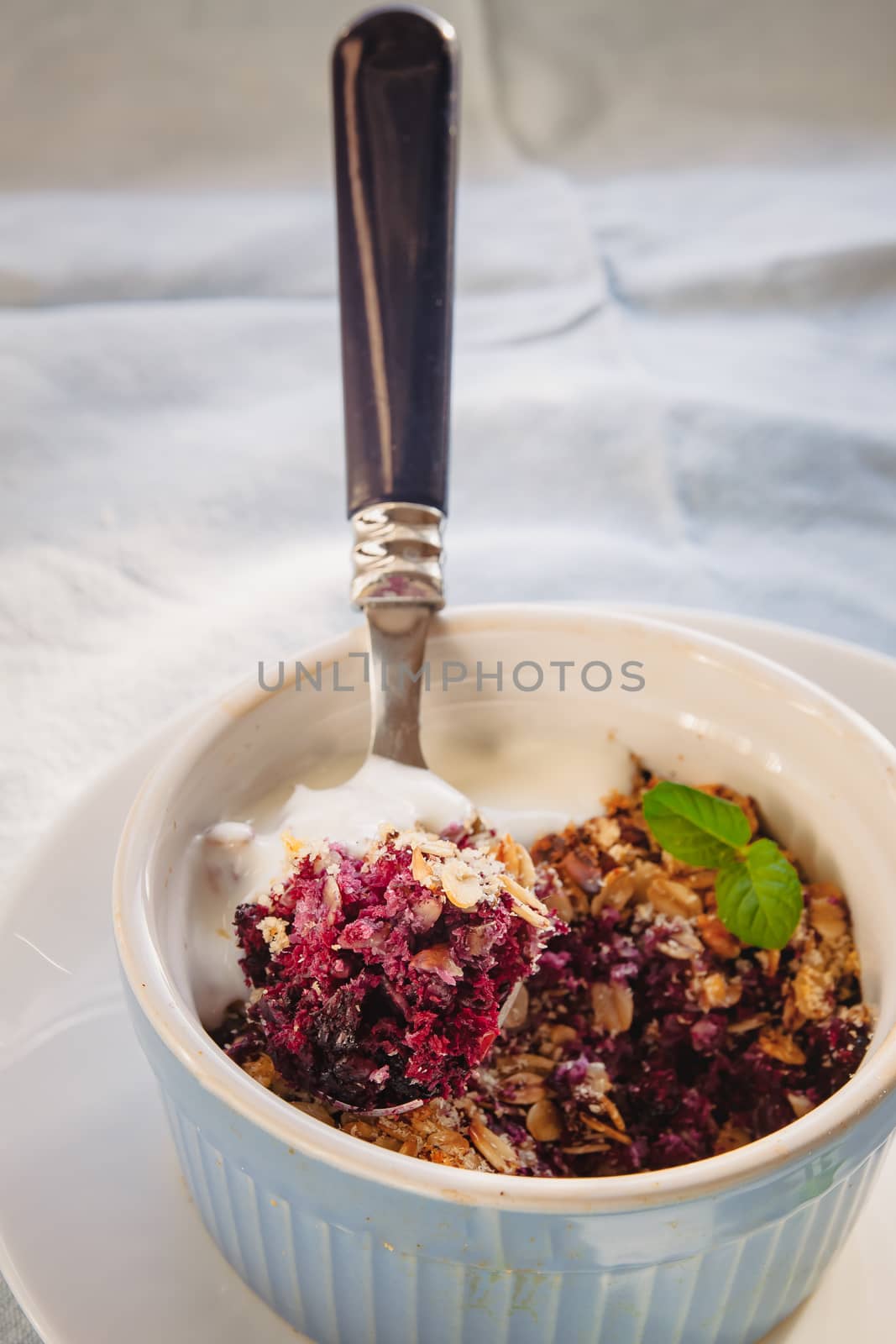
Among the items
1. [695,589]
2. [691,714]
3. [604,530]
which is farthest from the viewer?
[604,530]

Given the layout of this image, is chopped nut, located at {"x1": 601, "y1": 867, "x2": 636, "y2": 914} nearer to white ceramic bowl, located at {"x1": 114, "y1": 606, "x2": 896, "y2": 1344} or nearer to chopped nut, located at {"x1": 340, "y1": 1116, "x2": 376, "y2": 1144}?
white ceramic bowl, located at {"x1": 114, "y1": 606, "x2": 896, "y2": 1344}

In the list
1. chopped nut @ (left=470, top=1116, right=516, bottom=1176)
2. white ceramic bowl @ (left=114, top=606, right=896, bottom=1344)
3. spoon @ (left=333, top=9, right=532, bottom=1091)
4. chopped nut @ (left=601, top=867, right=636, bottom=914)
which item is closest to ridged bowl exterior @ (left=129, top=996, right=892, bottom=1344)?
white ceramic bowl @ (left=114, top=606, right=896, bottom=1344)

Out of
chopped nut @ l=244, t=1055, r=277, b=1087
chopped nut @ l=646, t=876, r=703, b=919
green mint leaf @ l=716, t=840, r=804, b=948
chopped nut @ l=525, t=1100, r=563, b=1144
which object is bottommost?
chopped nut @ l=525, t=1100, r=563, b=1144

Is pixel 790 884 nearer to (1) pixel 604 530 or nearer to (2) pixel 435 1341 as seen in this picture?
(2) pixel 435 1341

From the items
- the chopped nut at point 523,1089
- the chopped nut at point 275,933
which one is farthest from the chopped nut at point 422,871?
the chopped nut at point 523,1089

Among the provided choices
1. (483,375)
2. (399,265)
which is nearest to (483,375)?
(483,375)

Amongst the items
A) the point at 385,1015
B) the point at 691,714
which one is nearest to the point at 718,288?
the point at 691,714

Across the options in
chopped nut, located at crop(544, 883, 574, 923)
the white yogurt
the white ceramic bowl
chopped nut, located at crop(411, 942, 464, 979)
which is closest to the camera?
the white ceramic bowl
